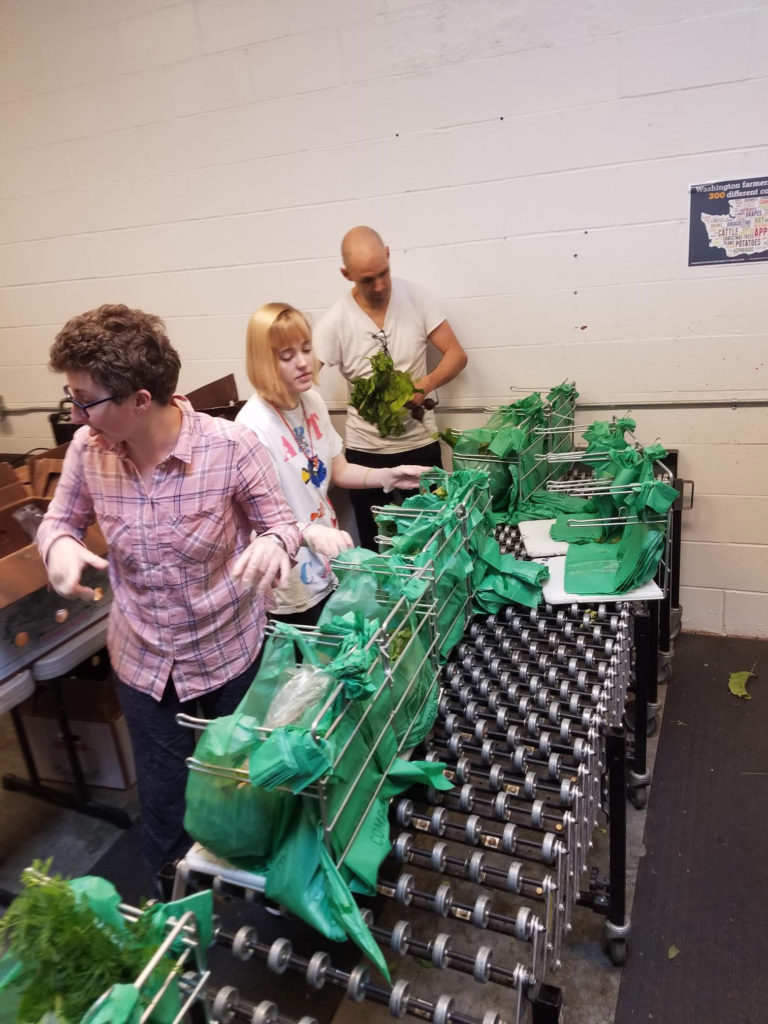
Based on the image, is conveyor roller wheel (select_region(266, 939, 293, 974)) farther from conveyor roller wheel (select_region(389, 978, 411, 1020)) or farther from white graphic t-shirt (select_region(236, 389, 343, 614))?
white graphic t-shirt (select_region(236, 389, 343, 614))

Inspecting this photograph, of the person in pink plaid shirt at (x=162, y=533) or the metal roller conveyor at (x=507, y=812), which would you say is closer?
the metal roller conveyor at (x=507, y=812)

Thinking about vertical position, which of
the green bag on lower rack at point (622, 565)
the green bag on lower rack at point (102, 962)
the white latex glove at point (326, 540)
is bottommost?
the green bag on lower rack at point (622, 565)

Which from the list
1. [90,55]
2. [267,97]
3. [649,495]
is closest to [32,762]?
[649,495]

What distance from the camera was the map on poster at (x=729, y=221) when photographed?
2.66 meters

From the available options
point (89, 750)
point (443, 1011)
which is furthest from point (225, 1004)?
point (89, 750)

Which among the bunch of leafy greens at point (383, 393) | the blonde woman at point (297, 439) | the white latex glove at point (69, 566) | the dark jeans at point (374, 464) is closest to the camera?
the white latex glove at point (69, 566)

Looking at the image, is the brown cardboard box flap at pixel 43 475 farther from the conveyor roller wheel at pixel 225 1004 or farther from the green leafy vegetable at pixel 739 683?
the green leafy vegetable at pixel 739 683

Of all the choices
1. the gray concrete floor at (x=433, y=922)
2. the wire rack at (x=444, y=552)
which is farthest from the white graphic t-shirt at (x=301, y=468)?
the gray concrete floor at (x=433, y=922)

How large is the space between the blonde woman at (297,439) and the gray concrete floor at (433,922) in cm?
91

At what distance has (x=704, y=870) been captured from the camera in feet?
6.65

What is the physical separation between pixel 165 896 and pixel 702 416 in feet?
8.53

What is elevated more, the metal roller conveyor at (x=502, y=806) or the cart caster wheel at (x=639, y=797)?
the metal roller conveyor at (x=502, y=806)

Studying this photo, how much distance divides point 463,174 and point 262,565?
2.22 m

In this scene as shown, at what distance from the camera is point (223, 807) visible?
3.45ft
